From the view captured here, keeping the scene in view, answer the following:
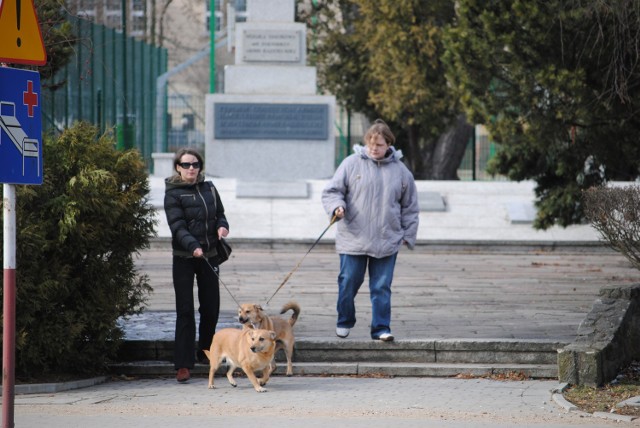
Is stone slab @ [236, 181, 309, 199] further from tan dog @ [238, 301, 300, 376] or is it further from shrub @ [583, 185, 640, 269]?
shrub @ [583, 185, 640, 269]

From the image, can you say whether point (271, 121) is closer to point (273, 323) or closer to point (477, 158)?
point (477, 158)

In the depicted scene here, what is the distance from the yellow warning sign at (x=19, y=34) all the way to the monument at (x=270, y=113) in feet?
53.9

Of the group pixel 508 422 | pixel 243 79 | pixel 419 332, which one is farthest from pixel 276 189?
pixel 508 422

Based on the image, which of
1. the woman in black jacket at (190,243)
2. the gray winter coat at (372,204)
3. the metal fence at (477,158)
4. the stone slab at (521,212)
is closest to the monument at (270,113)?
the stone slab at (521,212)

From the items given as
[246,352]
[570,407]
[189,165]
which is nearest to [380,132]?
[189,165]

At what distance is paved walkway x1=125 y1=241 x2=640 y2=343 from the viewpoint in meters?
11.7

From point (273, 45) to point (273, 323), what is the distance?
15237mm

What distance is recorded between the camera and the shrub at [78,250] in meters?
9.52

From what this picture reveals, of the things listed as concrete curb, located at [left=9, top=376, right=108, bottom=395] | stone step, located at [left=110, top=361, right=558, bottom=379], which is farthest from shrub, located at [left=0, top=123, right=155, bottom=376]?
stone step, located at [left=110, top=361, right=558, bottom=379]

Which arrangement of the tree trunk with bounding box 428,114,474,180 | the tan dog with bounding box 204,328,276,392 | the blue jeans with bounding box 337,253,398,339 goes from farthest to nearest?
the tree trunk with bounding box 428,114,474,180 → the blue jeans with bounding box 337,253,398,339 → the tan dog with bounding box 204,328,276,392

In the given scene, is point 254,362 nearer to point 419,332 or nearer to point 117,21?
point 419,332

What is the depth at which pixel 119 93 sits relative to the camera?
31.8m

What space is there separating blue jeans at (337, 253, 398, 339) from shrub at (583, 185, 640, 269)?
6.04 ft

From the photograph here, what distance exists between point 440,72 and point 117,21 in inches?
848
